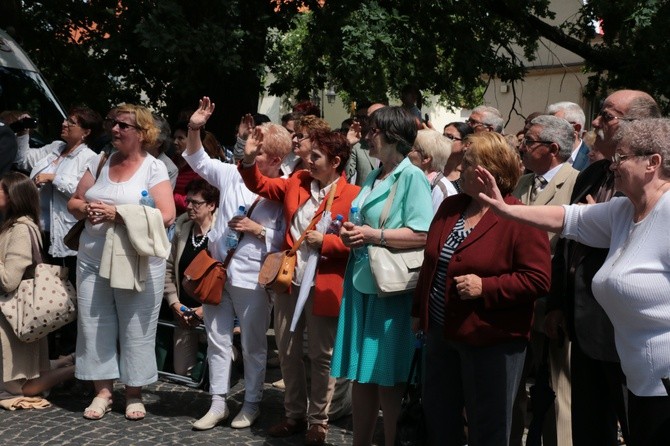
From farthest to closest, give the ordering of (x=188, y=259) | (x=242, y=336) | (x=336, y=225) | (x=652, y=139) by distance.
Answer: (x=188, y=259), (x=242, y=336), (x=336, y=225), (x=652, y=139)

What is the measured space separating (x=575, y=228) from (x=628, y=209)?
27 cm

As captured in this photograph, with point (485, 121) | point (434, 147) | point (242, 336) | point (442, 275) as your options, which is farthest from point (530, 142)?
point (242, 336)

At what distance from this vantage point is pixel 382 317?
19.2ft

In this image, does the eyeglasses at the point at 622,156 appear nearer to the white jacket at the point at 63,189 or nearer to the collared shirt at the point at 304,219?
the collared shirt at the point at 304,219

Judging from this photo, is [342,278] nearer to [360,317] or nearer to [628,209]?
[360,317]

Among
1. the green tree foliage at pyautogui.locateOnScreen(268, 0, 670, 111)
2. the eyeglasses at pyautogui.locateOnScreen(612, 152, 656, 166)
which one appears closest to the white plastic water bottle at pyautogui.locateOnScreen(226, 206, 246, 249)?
the eyeglasses at pyautogui.locateOnScreen(612, 152, 656, 166)

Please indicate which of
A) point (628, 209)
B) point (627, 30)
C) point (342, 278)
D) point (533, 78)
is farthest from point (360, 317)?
point (533, 78)

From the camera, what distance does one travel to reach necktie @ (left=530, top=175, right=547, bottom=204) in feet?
20.0

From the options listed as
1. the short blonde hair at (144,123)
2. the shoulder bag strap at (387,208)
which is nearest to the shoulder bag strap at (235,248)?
the short blonde hair at (144,123)

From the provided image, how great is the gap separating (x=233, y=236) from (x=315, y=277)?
33.3 inches

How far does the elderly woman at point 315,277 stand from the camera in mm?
6320

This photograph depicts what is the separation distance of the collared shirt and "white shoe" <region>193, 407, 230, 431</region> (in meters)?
1.16

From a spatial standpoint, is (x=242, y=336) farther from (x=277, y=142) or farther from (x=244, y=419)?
Result: (x=277, y=142)

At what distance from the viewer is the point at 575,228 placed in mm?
4512
